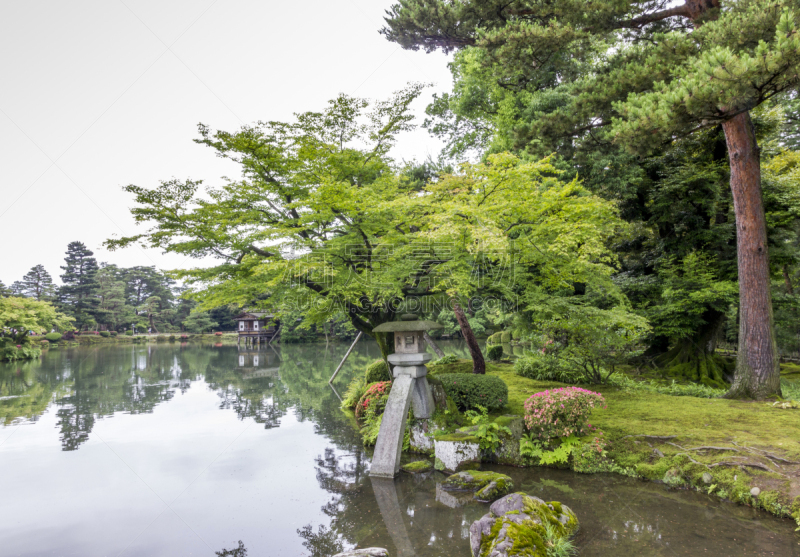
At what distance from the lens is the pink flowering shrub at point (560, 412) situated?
583cm

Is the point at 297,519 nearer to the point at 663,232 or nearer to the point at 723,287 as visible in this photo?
the point at 723,287

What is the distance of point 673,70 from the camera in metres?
6.41

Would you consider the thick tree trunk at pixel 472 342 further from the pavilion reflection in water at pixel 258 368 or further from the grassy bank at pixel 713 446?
the pavilion reflection in water at pixel 258 368

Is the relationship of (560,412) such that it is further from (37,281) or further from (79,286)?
(37,281)

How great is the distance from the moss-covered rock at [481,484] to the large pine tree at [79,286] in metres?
43.5

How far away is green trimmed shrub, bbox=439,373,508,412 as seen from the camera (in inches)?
295

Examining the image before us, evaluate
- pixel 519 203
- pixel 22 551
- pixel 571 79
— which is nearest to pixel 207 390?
pixel 22 551

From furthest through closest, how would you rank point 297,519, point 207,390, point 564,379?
1. point 207,390
2. point 564,379
3. point 297,519

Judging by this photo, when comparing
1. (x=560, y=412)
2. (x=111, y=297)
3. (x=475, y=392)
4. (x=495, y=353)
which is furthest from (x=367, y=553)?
(x=111, y=297)

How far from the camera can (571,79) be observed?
37.3 ft

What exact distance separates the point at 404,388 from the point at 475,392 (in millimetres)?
1606

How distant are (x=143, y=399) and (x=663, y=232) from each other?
1634cm

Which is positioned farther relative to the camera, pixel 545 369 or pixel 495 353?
pixel 495 353

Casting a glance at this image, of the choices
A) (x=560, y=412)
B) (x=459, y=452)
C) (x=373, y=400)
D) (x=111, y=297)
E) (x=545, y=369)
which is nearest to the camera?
(x=560, y=412)
